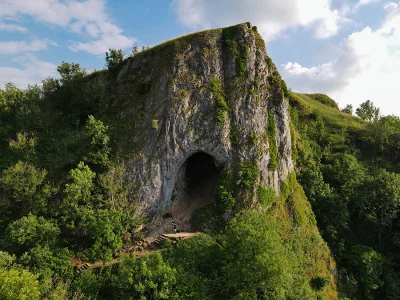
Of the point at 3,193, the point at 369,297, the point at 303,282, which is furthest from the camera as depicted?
the point at 369,297

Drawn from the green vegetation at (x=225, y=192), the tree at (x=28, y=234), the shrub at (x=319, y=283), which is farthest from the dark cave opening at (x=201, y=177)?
the tree at (x=28, y=234)

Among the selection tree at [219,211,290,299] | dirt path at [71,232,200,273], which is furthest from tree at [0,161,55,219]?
tree at [219,211,290,299]

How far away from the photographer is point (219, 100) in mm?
33188

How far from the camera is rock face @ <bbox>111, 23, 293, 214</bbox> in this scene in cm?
3166

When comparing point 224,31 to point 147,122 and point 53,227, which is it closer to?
point 147,122

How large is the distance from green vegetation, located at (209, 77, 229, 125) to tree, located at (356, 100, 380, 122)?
30.1 meters

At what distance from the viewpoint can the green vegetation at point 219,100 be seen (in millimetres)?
32531

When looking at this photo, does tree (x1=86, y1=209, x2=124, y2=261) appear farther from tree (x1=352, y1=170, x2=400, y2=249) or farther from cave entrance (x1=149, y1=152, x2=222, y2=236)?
tree (x1=352, y1=170, x2=400, y2=249)

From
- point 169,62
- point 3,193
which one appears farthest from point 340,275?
point 3,193

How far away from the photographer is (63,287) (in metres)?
20.9

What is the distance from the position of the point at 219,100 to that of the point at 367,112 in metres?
40.4

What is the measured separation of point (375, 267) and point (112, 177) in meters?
31.0

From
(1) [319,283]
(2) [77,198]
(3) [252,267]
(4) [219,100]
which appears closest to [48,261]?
(2) [77,198]

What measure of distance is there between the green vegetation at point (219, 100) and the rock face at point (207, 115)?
13cm
